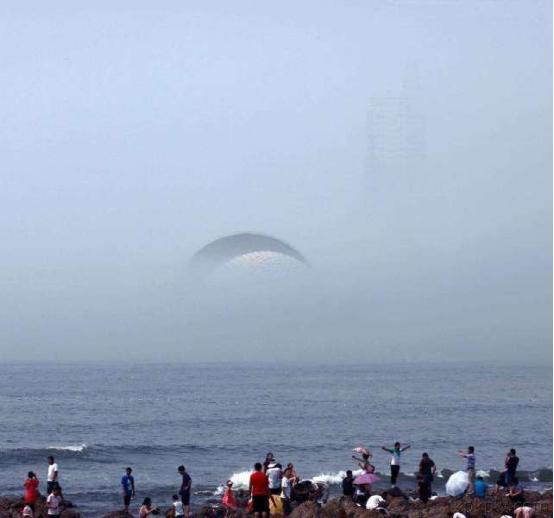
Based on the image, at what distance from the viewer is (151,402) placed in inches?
3659

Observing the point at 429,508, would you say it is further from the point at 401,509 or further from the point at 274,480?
the point at 274,480

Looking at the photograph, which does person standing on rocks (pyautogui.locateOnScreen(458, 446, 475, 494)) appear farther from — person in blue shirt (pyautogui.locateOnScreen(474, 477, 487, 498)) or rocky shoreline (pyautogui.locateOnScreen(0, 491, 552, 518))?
rocky shoreline (pyautogui.locateOnScreen(0, 491, 552, 518))

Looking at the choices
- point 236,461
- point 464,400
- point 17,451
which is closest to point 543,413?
point 464,400

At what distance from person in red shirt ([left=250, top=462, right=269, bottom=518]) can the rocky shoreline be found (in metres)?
1.81

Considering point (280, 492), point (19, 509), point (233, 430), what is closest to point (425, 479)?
point (280, 492)

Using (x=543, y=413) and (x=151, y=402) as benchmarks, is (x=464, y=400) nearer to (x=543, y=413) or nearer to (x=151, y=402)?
(x=543, y=413)

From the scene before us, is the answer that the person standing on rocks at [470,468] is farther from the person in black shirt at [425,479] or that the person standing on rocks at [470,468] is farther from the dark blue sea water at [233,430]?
the dark blue sea water at [233,430]

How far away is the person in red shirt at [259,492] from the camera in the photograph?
24.3m

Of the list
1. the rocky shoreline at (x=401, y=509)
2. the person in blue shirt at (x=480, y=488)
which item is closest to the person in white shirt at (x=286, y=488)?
the rocky shoreline at (x=401, y=509)

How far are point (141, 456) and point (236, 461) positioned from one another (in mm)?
5125

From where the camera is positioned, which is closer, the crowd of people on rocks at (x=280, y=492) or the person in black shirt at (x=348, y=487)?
the crowd of people on rocks at (x=280, y=492)

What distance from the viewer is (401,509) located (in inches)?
1098

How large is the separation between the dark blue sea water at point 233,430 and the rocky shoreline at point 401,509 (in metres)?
4.40

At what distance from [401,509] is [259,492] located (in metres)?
5.12
